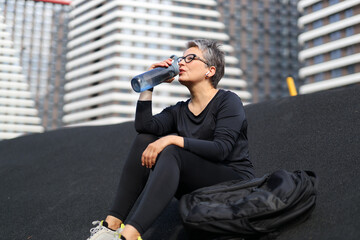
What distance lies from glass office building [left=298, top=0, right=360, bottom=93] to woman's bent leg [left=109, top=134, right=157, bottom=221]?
158 feet

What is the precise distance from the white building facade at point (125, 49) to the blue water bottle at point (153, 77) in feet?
203

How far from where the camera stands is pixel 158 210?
1929mm

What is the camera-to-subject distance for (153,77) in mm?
2340

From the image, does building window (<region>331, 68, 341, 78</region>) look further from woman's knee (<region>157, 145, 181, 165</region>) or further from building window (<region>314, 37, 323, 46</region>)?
woman's knee (<region>157, 145, 181, 165</region>)

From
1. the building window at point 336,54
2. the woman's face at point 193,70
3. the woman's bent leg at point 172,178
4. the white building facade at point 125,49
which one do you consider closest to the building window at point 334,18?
the building window at point 336,54

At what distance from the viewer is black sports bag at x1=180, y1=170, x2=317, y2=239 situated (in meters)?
1.85

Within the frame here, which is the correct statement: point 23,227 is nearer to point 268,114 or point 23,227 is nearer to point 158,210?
point 158,210

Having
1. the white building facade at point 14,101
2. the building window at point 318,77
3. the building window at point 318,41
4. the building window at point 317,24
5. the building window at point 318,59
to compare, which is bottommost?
the white building facade at point 14,101

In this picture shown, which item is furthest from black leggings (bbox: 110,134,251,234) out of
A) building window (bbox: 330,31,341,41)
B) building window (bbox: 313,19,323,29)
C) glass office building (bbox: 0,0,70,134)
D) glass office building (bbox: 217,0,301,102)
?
glass office building (bbox: 0,0,70,134)

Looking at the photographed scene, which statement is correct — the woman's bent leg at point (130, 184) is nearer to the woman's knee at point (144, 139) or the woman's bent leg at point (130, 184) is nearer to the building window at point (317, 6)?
the woman's knee at point (144, 139)

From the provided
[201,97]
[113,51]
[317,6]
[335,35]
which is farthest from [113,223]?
[113,51]

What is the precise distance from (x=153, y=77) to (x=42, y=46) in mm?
86577

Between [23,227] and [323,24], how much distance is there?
55506 millimetres

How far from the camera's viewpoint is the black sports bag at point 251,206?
1852mm
